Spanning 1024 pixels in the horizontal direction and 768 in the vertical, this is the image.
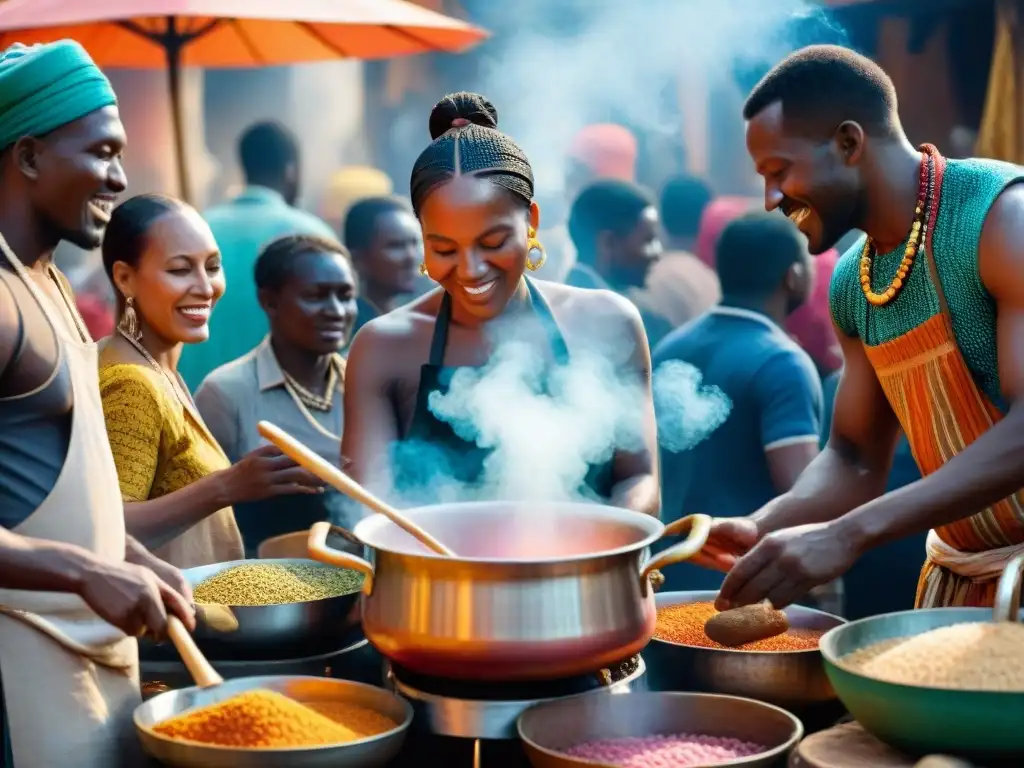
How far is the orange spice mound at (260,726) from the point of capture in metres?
1.83

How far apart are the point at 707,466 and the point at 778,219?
92 centimetres

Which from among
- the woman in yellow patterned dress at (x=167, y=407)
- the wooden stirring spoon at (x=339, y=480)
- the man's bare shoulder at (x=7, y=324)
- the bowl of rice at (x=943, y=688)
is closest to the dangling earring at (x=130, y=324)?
the woman in yellow patterned dress at (x=167, y=407)

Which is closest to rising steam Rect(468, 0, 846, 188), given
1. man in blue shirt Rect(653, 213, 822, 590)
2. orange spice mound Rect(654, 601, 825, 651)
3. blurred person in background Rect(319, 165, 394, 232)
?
blurred person in background Rect(319, 165, 394, 232)

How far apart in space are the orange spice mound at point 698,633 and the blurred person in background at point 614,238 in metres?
3.32

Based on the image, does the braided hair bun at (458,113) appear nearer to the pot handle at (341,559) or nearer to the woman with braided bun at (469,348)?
the woman with braided bun at (469,348)

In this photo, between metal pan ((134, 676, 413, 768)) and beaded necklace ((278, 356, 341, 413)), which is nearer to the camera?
metal pan ((134, 676, 413, 768))

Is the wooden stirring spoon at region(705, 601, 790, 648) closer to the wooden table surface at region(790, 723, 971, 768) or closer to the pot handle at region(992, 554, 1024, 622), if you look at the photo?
the wooden table surface at region(790, 723, 971, 768)

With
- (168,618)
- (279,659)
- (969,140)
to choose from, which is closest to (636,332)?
(279,659)

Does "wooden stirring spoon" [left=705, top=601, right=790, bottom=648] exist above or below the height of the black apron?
below

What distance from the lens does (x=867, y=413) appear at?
2709mm

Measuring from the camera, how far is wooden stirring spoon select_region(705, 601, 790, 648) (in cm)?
217

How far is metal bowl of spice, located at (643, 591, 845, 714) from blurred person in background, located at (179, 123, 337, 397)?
9.51 ft

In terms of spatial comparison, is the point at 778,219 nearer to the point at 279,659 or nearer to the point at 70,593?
the point at 279,659

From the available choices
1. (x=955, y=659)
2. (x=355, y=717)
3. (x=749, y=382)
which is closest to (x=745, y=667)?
(x=955, y=659)
